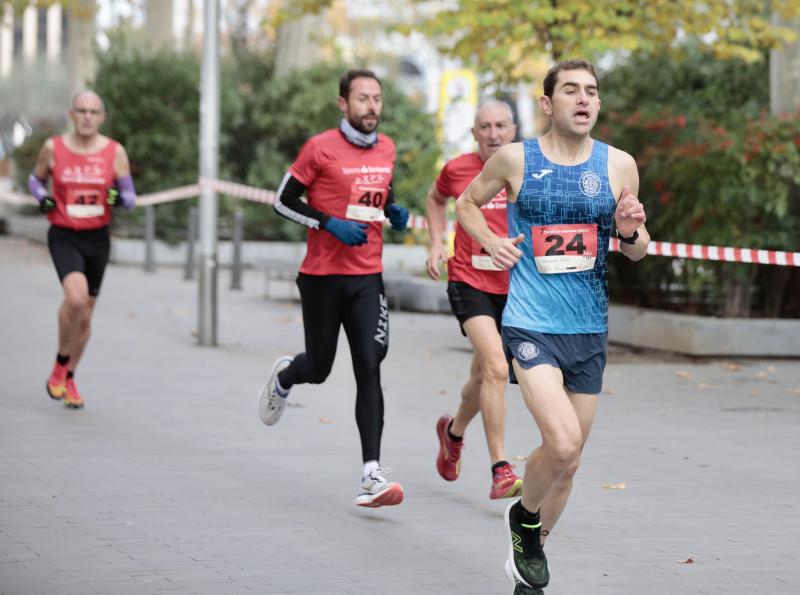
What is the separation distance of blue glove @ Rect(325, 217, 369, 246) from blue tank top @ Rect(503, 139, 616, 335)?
6.39ft

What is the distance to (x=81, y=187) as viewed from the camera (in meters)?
10.9

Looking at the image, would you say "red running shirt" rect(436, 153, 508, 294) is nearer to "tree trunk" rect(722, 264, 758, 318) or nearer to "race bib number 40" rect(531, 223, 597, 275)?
"race bib number 40" rect(531, 223, 597, 275)

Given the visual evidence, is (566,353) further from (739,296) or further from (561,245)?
(739,296)

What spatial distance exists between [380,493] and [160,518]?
0.97 m

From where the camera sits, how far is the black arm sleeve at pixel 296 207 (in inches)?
312

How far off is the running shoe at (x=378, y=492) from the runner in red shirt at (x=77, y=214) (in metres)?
3.74

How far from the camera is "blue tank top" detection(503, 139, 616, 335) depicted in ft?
19.4

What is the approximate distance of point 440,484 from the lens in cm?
834

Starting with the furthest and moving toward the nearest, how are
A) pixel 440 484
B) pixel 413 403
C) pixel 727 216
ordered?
pixel 727 216 < pixel 413 403 < pixel 440 484

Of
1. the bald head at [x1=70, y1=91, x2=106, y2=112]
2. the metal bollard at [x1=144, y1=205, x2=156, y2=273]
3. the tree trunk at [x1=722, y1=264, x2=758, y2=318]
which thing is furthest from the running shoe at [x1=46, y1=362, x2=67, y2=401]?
the metal bollard at [x1=144, y1=205, x2=156, y2=273]

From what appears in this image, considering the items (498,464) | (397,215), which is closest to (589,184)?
(498,464)

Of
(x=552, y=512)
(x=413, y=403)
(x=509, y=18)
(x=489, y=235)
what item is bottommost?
(x=413, y=403)

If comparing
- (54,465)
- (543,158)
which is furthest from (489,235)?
(54,465)

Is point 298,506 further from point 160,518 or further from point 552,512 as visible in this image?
point 552,512
